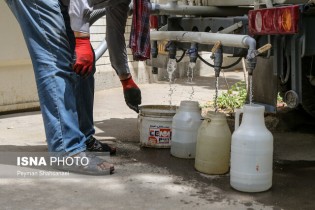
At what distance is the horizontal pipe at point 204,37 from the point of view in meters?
3.78

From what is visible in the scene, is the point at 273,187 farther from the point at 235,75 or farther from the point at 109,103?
the point at 235,75

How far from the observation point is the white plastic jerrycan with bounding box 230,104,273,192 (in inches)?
130

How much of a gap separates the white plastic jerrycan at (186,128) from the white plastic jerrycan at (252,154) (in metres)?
0.74

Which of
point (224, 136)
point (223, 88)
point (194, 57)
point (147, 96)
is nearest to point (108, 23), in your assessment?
point (194, 57)

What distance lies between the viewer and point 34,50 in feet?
11.9

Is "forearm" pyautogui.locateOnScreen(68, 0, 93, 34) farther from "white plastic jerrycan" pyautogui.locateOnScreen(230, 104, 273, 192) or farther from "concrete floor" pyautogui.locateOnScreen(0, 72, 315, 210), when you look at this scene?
"white plastic jerrycan" pyautogui.locateOnScreen(230, 104, 273, 192)

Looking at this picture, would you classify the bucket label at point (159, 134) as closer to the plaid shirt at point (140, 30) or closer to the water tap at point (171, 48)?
the plaid shirt at point (140, 30)

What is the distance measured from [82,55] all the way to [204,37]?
3.85ft

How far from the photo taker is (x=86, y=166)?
361 centimetres

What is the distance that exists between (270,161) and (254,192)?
0.75 feet

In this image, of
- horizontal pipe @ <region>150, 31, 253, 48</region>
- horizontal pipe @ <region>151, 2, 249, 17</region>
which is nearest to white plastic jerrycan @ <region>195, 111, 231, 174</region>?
horizontal pipe @ <region>150, 31, 253, 48</region>

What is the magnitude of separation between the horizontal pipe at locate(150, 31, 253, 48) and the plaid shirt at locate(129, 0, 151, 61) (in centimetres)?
45

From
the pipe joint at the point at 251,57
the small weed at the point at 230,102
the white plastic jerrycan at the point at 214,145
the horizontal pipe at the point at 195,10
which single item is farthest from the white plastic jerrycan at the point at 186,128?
the small weed at the point at 230,102

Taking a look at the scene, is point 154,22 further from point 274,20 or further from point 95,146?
point 274,20
